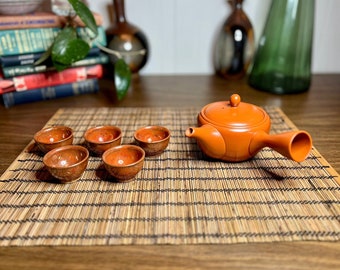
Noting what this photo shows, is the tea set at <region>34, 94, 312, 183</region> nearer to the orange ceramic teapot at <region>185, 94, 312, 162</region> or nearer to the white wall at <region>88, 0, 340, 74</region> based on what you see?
the orange ceramic teapot at <region>185, 94, 312, 162</region>

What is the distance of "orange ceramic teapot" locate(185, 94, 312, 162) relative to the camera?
0.56 metres

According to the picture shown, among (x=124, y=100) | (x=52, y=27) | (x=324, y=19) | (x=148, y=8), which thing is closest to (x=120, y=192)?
(x=124, y=100)

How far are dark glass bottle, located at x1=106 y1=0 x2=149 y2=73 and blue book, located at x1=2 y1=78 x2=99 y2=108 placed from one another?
122mm

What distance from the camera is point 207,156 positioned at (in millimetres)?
635

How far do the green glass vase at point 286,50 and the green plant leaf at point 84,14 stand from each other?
0.56m

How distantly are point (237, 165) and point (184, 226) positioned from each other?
21cm

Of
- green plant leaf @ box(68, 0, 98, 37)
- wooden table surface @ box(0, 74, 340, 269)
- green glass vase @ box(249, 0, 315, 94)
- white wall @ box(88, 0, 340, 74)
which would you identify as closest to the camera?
wooden table surface @ box(0, 74, 340, 269)

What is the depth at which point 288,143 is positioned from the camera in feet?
1.72

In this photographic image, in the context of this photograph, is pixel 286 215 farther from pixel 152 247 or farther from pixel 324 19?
pixel 324 19

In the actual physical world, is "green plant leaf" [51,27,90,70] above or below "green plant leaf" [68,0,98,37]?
below

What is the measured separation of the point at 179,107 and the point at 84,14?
0.37 metres

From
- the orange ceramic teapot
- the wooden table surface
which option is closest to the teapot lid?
the orange ceramic teapot

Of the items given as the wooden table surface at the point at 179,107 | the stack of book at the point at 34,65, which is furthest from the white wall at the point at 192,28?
the stack of book at the point at 34,65

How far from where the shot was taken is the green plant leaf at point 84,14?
32.7 inches
